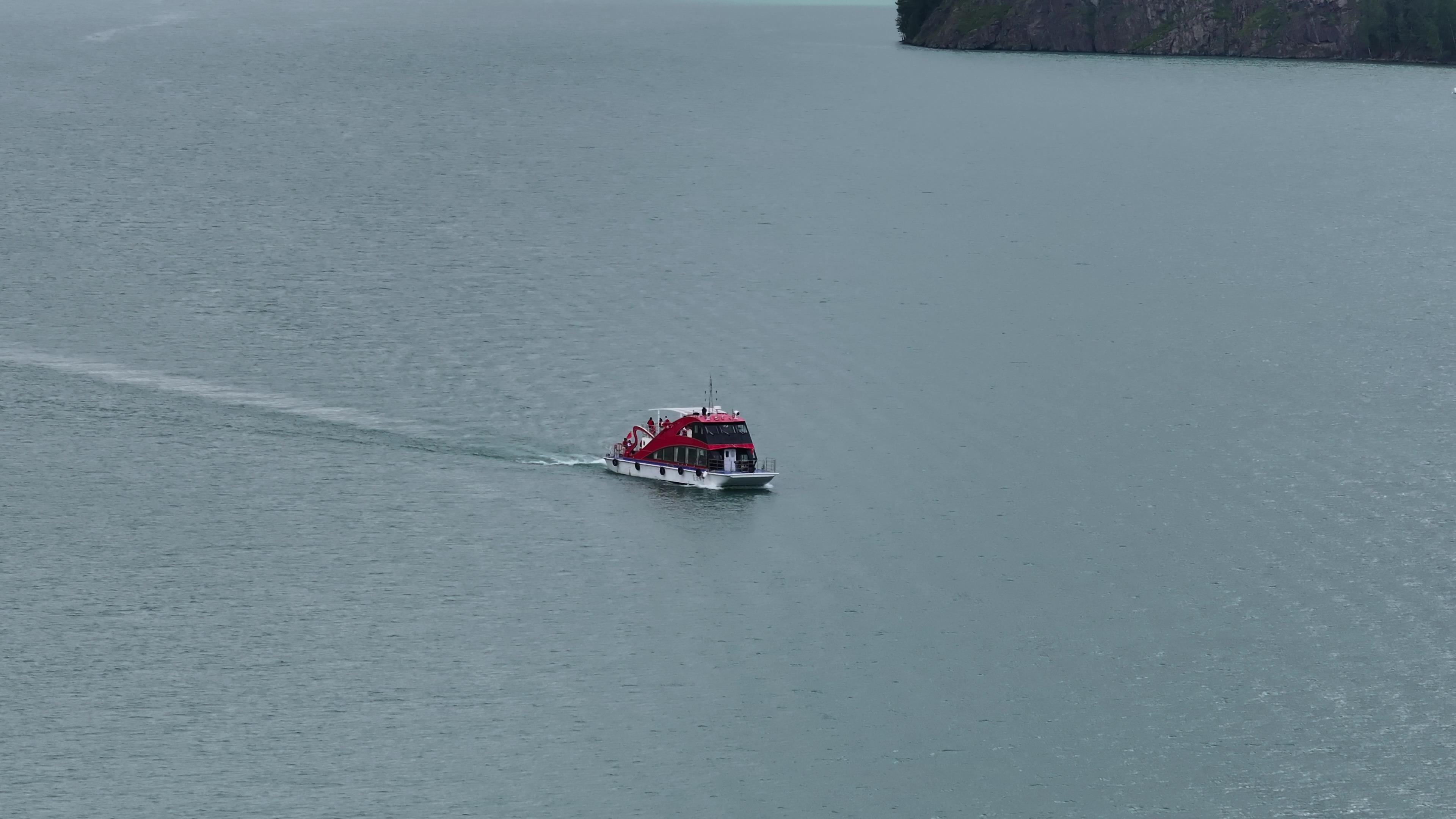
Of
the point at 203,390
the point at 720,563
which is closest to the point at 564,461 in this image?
the point at 720,563

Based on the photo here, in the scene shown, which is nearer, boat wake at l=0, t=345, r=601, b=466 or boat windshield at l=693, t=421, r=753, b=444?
boat windshield at l=693, t=421, r=753, b=444

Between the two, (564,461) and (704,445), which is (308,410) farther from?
(704,445)

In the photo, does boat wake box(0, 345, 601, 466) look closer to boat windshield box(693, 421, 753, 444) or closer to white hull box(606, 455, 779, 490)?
white hull box(606, 455, 779, 490)

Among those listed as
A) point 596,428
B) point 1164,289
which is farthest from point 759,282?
point 596,428

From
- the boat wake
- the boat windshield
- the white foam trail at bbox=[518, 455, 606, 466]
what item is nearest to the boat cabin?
the boat windshield

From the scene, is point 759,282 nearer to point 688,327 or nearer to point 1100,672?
point 688,327

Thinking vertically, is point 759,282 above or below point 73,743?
above
